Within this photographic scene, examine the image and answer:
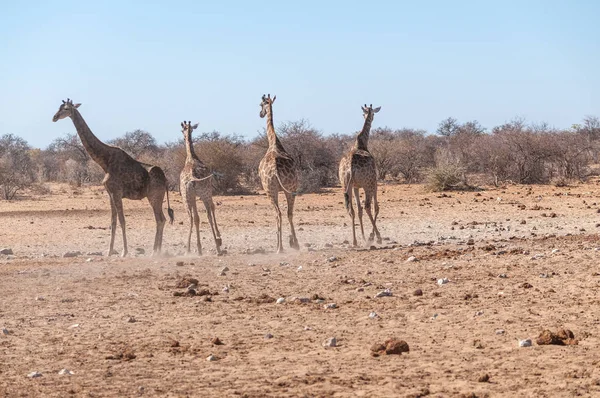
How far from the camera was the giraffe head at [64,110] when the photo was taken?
1568 cm

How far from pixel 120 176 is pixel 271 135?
3.15 metres

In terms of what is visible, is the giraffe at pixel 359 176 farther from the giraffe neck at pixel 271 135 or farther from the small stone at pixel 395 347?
the small stone at pixel 395 347

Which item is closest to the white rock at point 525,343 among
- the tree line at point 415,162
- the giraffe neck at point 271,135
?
the giraffe neck at point 271,135

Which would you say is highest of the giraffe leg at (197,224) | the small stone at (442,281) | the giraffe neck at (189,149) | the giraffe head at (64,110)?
the giraffe head at (64,110)

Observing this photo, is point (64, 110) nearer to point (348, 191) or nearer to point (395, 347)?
point (348, 191)

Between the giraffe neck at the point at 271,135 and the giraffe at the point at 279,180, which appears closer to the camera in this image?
the giraffe at the point at 279,180

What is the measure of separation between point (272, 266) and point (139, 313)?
3.85 metres

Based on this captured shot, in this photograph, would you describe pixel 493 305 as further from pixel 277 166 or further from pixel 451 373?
pixel 277 166

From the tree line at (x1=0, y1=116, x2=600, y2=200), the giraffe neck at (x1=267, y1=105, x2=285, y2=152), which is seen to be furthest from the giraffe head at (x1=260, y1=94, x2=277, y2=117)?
the tree line at (x1=0, y1=116, x2=600, y2=200)

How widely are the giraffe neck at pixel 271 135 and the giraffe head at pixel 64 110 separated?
3.78m

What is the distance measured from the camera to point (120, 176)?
15.3 metres

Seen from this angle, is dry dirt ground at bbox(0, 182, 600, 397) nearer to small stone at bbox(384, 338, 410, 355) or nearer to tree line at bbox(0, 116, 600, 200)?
small stone at bbox(384, 338, 410, 355)

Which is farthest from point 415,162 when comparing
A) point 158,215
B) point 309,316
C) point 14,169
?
point 309,316

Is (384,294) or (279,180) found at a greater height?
(279,180)
